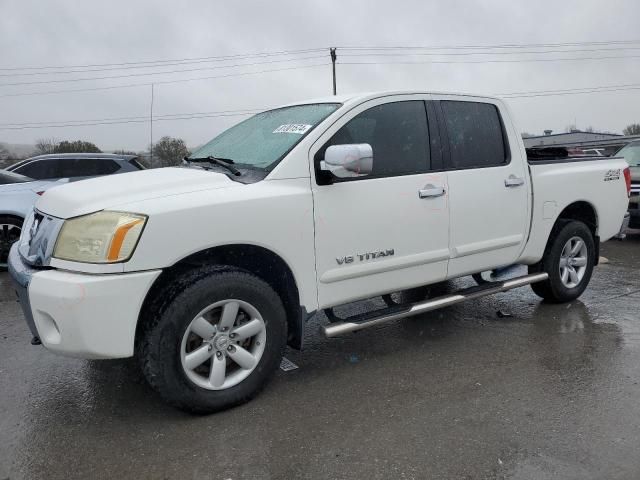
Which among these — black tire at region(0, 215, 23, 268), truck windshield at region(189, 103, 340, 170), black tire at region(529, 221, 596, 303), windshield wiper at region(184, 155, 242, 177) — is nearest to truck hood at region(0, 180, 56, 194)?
black tire at region(0, 215, 23, 268)

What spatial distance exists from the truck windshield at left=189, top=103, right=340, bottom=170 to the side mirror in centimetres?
33

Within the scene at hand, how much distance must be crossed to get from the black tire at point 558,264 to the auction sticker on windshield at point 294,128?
2600mm

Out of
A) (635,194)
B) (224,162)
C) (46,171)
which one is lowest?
(635,194)

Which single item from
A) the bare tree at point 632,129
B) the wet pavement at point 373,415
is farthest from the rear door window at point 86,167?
the bare tree at point 632,129

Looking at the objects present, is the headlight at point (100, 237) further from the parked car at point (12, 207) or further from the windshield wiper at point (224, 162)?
the parked car at point (12, 207)

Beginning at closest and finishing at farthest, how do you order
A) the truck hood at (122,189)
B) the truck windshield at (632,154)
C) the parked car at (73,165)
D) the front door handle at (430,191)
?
1. the truck hood at (122,189)
2. the front door handle at (430,191)
3. the parked car at (73,165)
4. the truck windshield at (632,154)

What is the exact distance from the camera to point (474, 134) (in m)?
4.16

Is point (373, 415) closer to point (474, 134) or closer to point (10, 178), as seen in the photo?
point (474, 134)

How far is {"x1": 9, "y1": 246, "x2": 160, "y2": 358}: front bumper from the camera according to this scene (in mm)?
2586

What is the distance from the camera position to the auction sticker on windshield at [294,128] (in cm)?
343

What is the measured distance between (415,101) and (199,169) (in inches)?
63.2

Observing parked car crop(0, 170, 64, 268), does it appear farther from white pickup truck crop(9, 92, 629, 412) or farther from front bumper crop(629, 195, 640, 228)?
front bumper crop(629, 195, 640, 228)

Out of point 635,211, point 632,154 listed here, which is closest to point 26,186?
point 635,211

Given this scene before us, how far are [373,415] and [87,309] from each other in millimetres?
1615
